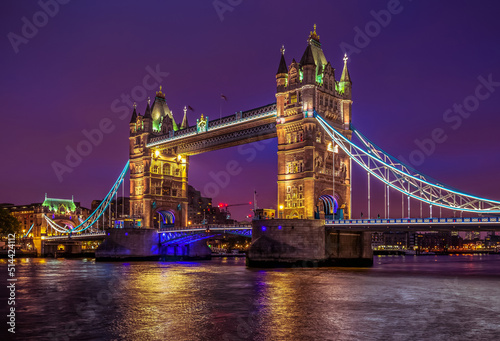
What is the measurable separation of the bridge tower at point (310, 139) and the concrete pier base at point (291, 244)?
4.22 m

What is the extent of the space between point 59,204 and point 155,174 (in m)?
65.8

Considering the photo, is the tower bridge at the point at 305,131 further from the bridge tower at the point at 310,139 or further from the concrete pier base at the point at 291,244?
the concrete pier base at the point at 291,244

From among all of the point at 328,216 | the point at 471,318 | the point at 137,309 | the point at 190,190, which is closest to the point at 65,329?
the point at 137,309

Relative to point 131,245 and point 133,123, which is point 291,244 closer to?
point 131,245

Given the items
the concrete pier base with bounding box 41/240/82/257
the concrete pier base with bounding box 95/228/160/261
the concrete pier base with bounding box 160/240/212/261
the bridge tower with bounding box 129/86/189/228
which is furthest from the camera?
the concrete pier base with bounding box 41/240/82/257

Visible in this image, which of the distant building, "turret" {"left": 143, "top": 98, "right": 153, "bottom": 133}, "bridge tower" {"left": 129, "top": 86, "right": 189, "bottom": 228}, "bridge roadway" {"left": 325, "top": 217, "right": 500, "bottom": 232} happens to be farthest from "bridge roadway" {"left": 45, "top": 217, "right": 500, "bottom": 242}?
the distant building

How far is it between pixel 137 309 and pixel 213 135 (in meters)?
50.0

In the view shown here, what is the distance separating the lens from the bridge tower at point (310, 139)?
57806 millimetres

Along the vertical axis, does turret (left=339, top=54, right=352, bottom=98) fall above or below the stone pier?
above

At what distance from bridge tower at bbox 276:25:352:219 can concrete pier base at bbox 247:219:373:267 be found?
4.22 metres

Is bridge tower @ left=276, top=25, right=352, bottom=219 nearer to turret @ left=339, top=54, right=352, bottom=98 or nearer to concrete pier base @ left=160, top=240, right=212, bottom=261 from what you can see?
turret @ left=339, top=54, right=352, bottom=98

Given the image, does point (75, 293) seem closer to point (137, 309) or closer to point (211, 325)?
point (137, 309)

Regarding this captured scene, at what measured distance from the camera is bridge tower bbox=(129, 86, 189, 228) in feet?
279

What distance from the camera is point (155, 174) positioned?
8544cm
